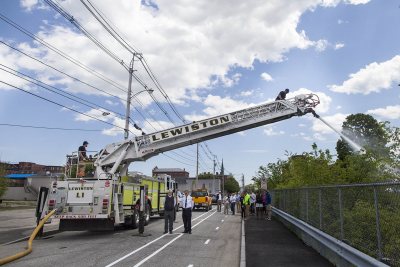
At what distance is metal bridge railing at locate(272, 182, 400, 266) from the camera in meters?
7.04

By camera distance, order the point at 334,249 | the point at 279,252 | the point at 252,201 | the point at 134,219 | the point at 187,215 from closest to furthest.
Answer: the point at 334,249 → the point at 279,252 → the point at 187,215 → the point at 134,219 → the point at 252,201

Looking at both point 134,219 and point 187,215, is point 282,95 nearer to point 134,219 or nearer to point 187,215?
point 187,215

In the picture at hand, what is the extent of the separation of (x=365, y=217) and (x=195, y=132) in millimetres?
11294

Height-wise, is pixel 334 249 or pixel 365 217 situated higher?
pixel 365 217

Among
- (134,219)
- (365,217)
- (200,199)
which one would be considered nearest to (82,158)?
(134,219)

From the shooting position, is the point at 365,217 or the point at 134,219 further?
the point at 134,219

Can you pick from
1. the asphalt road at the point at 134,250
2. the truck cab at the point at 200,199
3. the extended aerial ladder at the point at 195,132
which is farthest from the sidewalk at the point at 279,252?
the truck cab at the point at 200,199

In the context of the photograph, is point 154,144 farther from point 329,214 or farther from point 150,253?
point 329,214

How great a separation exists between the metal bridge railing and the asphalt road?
2853mm

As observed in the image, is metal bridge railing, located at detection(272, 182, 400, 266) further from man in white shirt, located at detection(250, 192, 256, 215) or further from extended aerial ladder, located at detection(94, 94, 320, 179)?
man in white shirt, located at detection(250, 192, 256, 215)

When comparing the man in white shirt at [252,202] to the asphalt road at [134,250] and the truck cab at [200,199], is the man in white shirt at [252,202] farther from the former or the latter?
the asphalt road at [134,250]

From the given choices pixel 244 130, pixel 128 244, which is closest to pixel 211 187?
pixel 244 130

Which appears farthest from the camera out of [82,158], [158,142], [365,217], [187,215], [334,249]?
[158,142]

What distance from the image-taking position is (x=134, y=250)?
1269 centimetres
